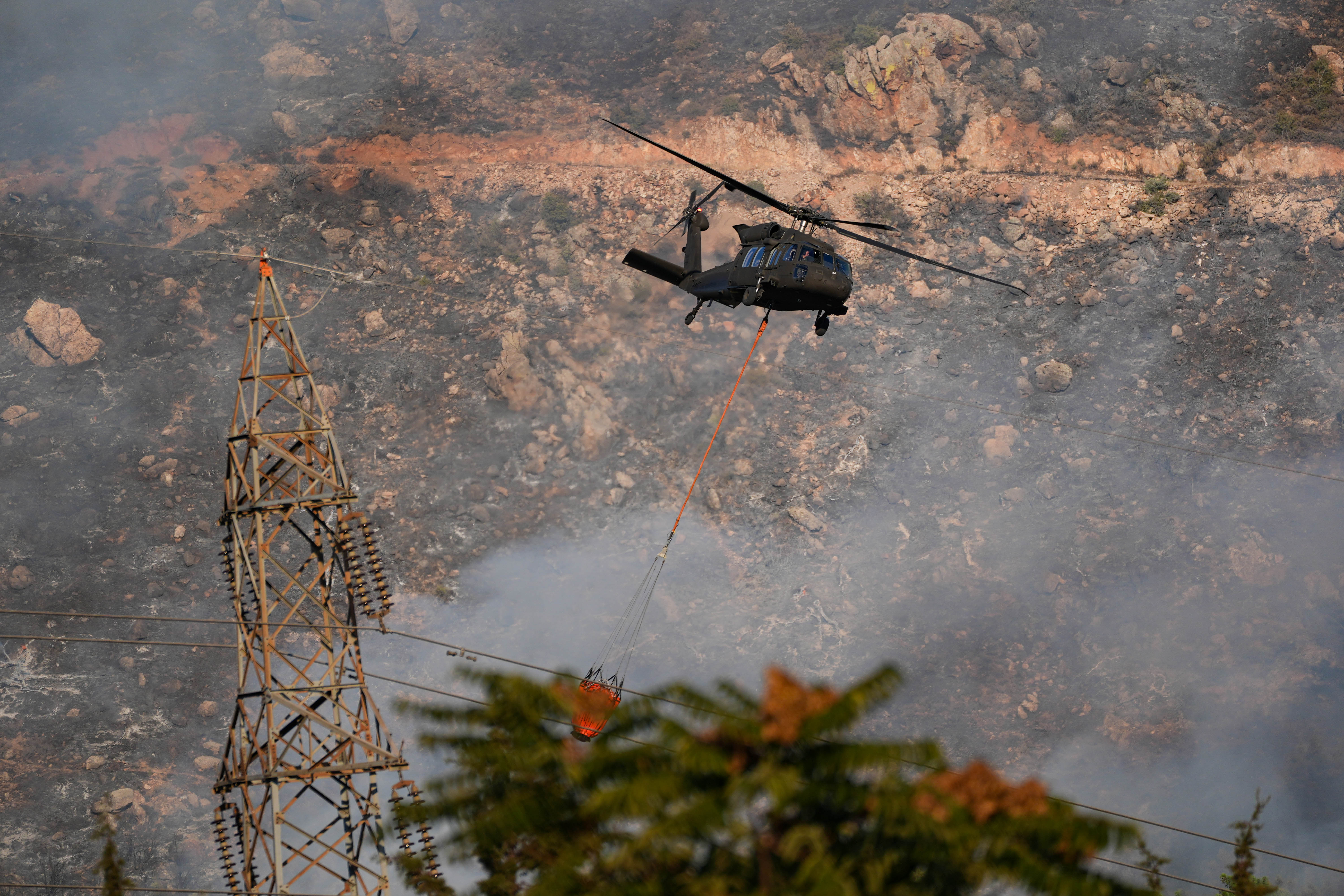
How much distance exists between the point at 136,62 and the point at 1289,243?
57.9 metres

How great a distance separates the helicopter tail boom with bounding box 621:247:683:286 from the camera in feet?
99.2

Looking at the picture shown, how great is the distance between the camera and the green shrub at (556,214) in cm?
5453

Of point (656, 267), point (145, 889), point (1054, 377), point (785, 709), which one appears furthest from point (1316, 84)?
point (785, 709)

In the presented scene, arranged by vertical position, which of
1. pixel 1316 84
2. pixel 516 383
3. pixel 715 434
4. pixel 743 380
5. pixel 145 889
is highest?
pixel 1316 84

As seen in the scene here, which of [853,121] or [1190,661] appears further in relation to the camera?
[853,121]

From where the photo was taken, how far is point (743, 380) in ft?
165

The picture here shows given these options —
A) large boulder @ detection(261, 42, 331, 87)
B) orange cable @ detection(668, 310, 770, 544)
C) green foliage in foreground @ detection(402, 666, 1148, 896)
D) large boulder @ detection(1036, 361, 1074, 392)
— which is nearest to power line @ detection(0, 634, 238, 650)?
orange cable @ detection(668, 310, 770, 544)

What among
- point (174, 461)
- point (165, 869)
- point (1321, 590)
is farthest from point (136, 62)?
point (1321, 590)

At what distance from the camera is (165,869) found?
38562mm

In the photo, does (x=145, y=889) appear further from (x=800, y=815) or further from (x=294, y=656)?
(x=800, y=815)

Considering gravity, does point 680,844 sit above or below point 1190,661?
below

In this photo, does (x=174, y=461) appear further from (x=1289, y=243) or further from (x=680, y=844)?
(x=1289, y=243)

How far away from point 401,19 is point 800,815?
6293cm

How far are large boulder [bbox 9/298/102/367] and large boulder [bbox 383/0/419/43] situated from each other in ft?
79.2
